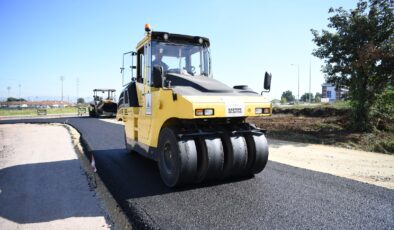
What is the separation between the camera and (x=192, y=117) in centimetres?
457

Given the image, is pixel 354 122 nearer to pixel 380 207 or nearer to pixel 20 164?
→ pixel 380 207

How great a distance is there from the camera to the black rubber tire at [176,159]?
15.9ft

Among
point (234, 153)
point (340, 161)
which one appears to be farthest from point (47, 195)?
point (340, 161)

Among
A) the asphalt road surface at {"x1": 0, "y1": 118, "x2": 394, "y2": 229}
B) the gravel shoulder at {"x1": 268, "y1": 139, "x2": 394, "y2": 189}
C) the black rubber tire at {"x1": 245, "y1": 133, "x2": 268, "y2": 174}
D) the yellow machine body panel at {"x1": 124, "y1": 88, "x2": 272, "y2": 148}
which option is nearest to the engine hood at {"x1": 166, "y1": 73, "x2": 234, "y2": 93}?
the yellow machine body panel at {"x1": 124, "y1": 88, "x2": 272, "y2": 148}

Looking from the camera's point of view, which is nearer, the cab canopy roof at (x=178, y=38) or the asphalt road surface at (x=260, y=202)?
the asphalt road surface at (x=260, y=202)

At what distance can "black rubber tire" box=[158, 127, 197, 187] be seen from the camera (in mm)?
4855

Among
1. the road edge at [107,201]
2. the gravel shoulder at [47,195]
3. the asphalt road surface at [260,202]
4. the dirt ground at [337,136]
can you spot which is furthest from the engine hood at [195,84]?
the dirt ground at [337,136]

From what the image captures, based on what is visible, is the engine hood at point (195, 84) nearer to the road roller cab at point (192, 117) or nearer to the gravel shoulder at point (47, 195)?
the road roller cab at point (192, 117)

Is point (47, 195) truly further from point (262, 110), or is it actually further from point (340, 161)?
point (340, 161)

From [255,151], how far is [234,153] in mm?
521

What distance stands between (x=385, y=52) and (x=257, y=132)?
889 centimetres

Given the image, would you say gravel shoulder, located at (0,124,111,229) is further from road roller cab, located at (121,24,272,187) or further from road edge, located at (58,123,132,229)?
road roller cab, located at (121,24,272,187)

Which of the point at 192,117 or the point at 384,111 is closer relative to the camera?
the point at 192,117

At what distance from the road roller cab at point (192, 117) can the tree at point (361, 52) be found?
8.26 m
